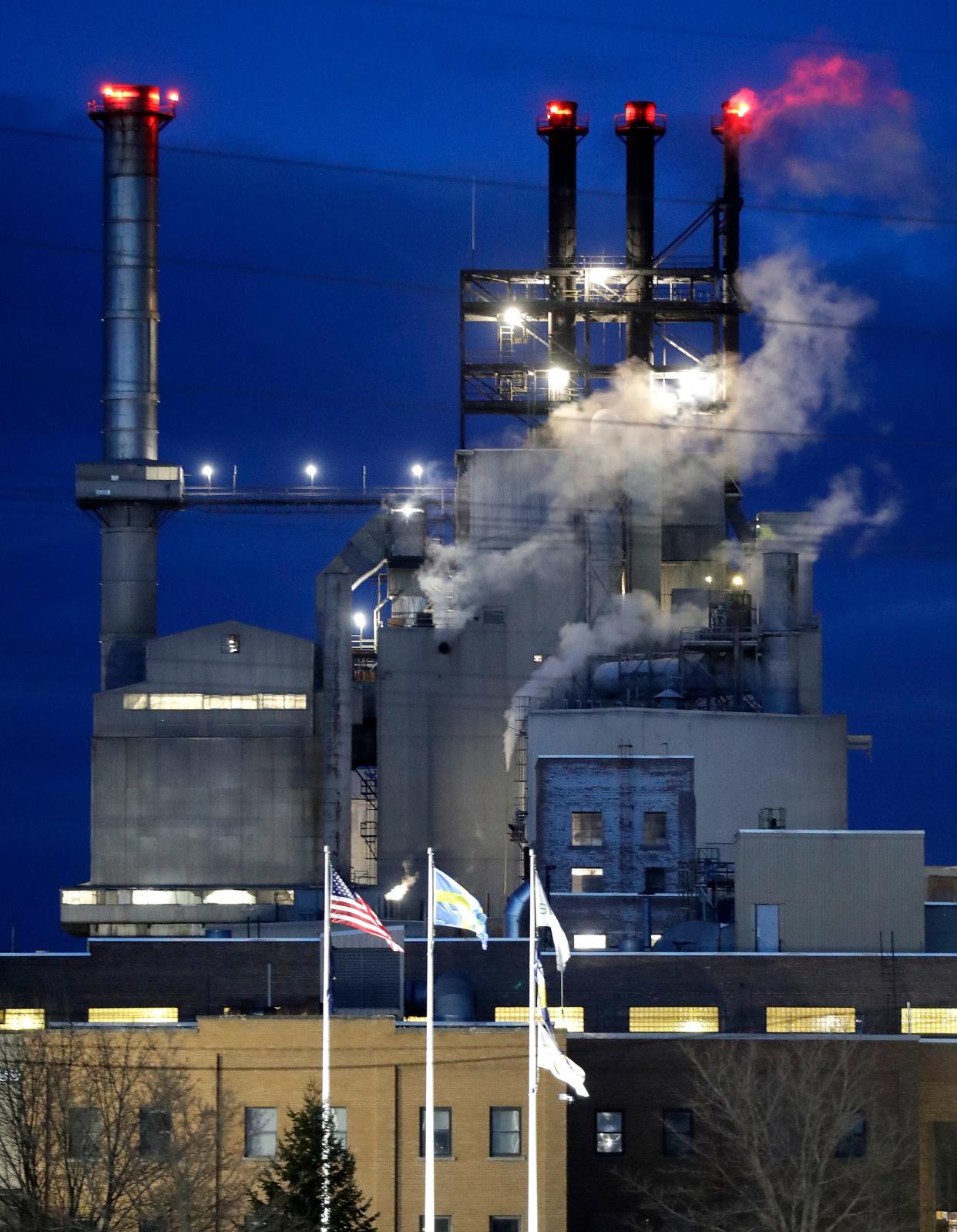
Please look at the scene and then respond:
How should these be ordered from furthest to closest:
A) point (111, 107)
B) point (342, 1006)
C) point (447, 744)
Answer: point (111, 107), point (447, 744), point (342, 1006)

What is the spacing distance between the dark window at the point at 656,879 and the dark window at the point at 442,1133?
77.7 ft

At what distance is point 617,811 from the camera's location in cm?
7556

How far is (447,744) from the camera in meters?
88.6

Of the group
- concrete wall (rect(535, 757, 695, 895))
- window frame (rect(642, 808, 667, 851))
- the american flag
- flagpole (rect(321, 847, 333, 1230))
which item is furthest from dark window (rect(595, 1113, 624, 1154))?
window frame (rect(642, 808, 667, 851))

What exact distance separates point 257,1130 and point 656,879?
83.7 feet

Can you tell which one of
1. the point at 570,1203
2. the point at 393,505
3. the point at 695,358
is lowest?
the point at 570,1203

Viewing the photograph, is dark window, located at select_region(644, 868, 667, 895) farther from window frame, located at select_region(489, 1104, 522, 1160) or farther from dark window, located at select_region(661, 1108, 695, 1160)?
window frame, located at select_region(489, 1104, 522, 1160)

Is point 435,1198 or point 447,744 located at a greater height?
point 447,744

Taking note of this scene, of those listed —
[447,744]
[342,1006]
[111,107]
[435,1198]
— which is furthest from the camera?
[111,107]

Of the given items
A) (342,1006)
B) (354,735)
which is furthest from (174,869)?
(342,1006)

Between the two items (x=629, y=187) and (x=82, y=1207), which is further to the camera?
(x=629, y=187)

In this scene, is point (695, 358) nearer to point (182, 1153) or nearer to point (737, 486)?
point (737, 486)

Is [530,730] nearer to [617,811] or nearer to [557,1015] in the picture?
[617,811]

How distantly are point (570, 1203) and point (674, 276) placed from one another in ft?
168
